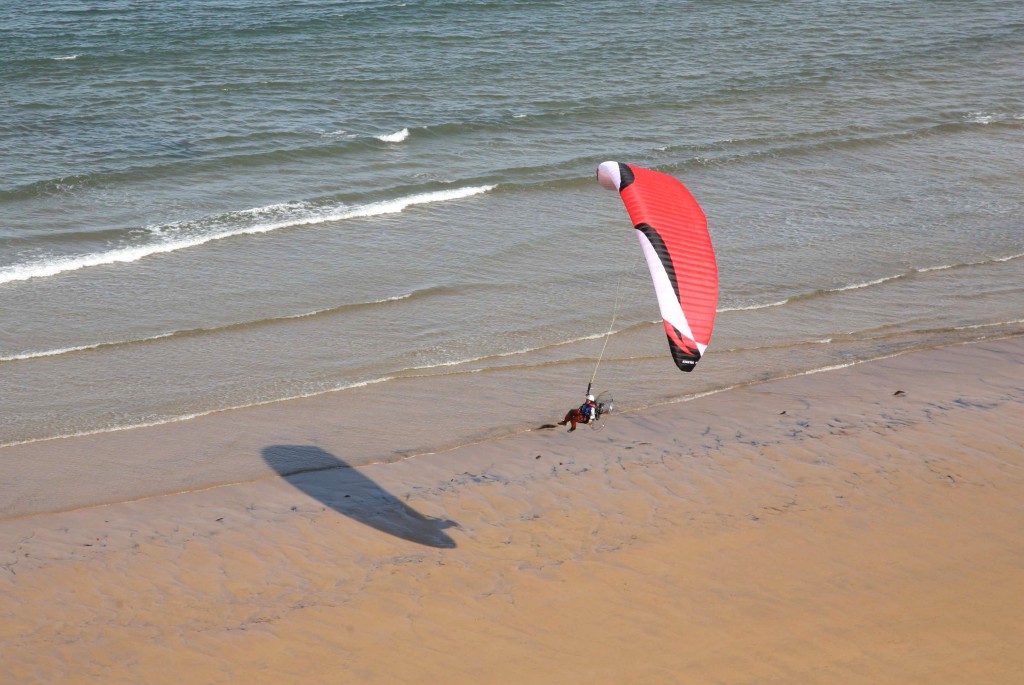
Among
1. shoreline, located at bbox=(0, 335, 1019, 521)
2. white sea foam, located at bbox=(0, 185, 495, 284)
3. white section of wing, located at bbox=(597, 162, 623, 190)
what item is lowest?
shoreline, located at bbox=(0, 335, 1019, 521)

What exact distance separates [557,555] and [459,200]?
10.6 metres

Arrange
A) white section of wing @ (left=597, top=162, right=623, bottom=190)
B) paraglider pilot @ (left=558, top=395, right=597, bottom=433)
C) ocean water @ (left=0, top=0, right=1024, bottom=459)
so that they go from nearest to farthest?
white section of wing @ (left=597, top=162, right=623, bottom=190)
paraglider pilot @ (left=558, top=395, right=597, bottom=433)
ocean water @ (left=0, top=0, right=1024, bottom=459)

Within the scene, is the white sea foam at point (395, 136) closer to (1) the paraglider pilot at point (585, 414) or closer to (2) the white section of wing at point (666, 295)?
(1) the paraglider pilot at point (585, 414)

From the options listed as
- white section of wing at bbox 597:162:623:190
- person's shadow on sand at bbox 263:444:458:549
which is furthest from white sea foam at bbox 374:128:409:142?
white section of wing at bbox 597:162:623:190

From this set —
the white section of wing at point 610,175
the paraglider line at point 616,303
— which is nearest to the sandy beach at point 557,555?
the paraglider line at point 616,303

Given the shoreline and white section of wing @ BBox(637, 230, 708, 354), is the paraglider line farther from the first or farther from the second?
white section of wing @ BBox(637, 230, 708, 354)

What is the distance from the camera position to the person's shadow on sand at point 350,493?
916cm

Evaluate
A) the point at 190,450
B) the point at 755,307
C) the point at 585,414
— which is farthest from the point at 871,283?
the point at 190,450

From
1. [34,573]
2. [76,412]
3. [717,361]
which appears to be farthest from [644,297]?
[34,573]

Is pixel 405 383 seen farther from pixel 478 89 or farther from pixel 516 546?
pixel 478 89

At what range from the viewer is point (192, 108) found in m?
22.8

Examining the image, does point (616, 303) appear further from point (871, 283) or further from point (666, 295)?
point (666, 295)

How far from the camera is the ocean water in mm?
12641

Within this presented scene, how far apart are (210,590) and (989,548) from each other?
21.0 ft
